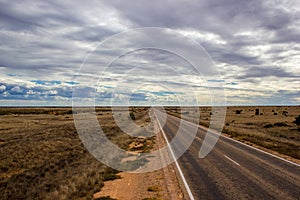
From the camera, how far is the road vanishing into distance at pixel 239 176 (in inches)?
393

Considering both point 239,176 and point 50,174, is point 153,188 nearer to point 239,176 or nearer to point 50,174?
point 239,176

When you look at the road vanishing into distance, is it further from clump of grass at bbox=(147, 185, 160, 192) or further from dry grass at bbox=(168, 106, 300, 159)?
dry grass at bbox=(168, 106, 300, 159)

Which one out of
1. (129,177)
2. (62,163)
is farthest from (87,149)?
(129,177)

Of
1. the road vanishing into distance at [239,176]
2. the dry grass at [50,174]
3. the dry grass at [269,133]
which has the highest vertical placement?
the dry grass at [269,133]

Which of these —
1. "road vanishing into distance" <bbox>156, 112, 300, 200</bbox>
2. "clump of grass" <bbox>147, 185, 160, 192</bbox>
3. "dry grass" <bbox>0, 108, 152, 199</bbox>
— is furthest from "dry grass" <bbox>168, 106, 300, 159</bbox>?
"dry grass" <bbox>0, 108, 152, 199</bbox>

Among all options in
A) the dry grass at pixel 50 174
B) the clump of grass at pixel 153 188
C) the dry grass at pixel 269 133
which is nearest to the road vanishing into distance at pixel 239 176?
the clump of grass at pixel 153 188

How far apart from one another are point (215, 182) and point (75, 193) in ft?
18.9

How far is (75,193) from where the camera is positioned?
409 inches

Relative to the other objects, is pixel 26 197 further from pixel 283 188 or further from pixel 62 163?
pixel 283 188

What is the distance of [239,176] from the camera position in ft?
41.3

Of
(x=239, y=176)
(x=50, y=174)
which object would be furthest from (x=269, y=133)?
(x=50, y=174)

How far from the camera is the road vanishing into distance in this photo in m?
9.98

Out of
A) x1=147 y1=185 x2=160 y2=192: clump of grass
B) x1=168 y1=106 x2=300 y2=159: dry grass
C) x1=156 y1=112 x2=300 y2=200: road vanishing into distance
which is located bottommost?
x1=147 y1=185 x2=160 y2=192: clump of grass

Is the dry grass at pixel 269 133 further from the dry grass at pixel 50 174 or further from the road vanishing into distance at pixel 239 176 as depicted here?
the dry grass at pixel 50 174
